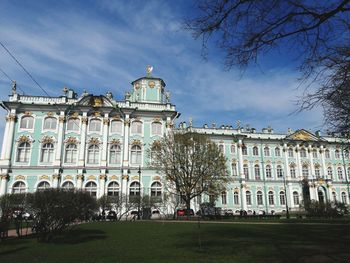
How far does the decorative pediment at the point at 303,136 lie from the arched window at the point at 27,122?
141 feet

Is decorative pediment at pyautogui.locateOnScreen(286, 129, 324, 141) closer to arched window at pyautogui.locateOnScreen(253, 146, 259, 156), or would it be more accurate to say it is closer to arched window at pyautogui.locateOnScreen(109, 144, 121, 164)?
arched window at pyautogui.locateOnScreen(253, 146, 259, 156)

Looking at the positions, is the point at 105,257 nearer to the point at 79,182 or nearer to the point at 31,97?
the point at 79,182

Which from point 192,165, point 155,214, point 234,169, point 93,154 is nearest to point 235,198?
point 234,169

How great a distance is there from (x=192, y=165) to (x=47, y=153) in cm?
2053

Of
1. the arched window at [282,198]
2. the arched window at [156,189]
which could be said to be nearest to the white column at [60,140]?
the arched window at [156,189]

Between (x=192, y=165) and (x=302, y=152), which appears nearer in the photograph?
(x=192, y=165)

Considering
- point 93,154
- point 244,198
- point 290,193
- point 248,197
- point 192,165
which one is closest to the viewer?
point 192,165

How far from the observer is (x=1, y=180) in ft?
128

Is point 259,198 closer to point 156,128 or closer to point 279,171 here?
point 279,171

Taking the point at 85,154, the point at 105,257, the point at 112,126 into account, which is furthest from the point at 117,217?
the point at 105,257

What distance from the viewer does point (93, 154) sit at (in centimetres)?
4250

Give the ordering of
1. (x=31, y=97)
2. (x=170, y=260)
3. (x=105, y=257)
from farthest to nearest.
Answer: (x=31, y=97) < (x=105, y=257) < (x=170, y=260)

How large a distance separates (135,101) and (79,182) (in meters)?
14.6

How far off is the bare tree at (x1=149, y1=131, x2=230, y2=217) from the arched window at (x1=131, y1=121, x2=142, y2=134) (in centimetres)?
853
